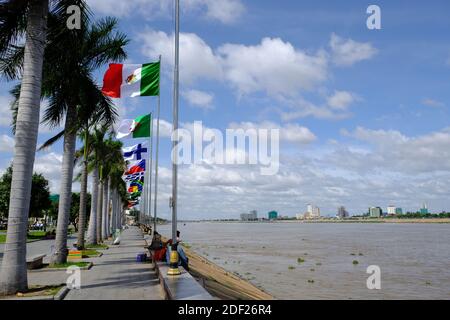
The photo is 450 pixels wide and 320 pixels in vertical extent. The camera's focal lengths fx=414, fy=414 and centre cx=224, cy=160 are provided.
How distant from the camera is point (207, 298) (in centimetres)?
928

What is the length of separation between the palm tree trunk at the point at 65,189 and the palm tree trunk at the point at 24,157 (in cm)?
596

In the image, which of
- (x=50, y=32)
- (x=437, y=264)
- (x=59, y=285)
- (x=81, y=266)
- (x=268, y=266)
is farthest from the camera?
(x=437, y=264)

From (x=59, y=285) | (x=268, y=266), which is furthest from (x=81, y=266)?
(x=268, y=266)

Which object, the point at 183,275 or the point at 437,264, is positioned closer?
the point at 183,275

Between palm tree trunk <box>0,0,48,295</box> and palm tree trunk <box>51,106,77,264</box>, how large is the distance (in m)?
5.96

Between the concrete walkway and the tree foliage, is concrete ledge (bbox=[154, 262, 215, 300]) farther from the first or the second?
the tree foliage

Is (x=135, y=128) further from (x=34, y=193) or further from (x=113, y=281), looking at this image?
(x=34, y=193)

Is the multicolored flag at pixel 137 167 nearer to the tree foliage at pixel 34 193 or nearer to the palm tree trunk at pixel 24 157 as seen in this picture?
the palm tree trunk at pixel 24 157

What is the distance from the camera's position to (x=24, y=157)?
11273 mm

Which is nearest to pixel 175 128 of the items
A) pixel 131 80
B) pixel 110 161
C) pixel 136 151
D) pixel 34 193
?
pixel 131 80

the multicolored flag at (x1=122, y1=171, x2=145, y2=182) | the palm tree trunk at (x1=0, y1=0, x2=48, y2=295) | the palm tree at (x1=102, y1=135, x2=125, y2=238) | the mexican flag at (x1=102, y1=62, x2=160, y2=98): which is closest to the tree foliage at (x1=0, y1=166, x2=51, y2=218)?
the palm tree at (x1=102, y1=135, x2=125, y2=238)

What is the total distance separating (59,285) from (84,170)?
44.9 ft

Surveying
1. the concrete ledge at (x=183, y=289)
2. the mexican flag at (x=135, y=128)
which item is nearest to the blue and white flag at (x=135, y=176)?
the mexican flag at (x=135, y=128)
